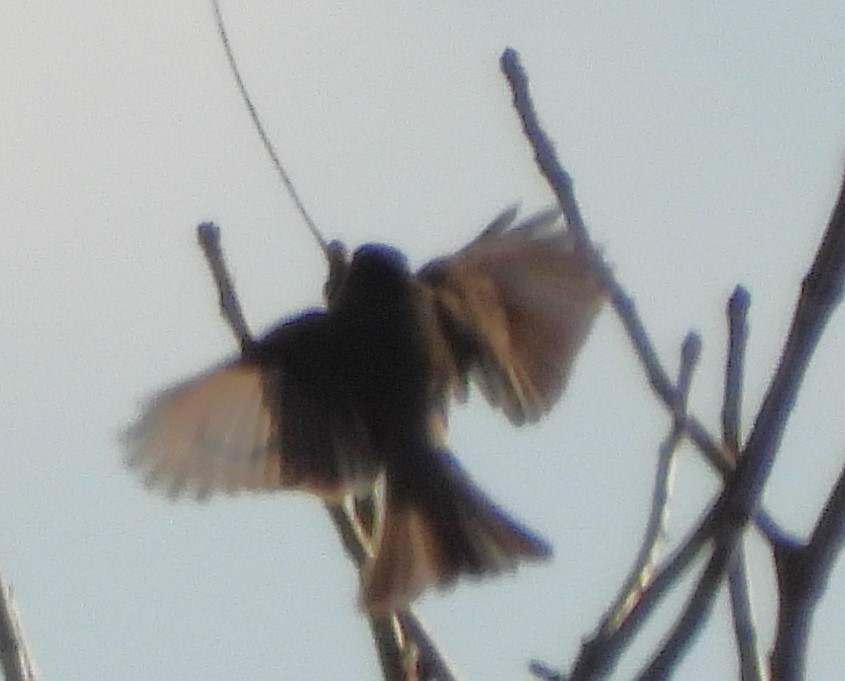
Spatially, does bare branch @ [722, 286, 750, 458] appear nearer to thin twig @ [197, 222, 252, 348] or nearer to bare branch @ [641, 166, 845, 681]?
bare branch @ [641, 166, 845, 681]

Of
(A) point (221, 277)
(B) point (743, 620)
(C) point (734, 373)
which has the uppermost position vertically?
(A) point (221, 277)

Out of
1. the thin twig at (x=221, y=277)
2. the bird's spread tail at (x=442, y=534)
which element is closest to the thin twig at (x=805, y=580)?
the bird's spread tail at (x=442, y=534)

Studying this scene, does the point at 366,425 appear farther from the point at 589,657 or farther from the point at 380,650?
the point at 589,657

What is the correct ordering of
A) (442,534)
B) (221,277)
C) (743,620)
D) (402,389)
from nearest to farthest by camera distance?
1. (743,620)
2. (221,277)
3. (442,534)
4. (402,389)

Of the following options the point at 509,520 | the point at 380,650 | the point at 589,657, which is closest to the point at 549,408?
the point at 509,520

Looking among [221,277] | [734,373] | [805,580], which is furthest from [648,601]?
[221,277]

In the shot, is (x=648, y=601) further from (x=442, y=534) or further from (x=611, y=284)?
(x=442, y=534)

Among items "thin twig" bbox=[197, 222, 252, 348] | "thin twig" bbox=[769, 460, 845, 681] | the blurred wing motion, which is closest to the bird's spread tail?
the blurred wing motion
